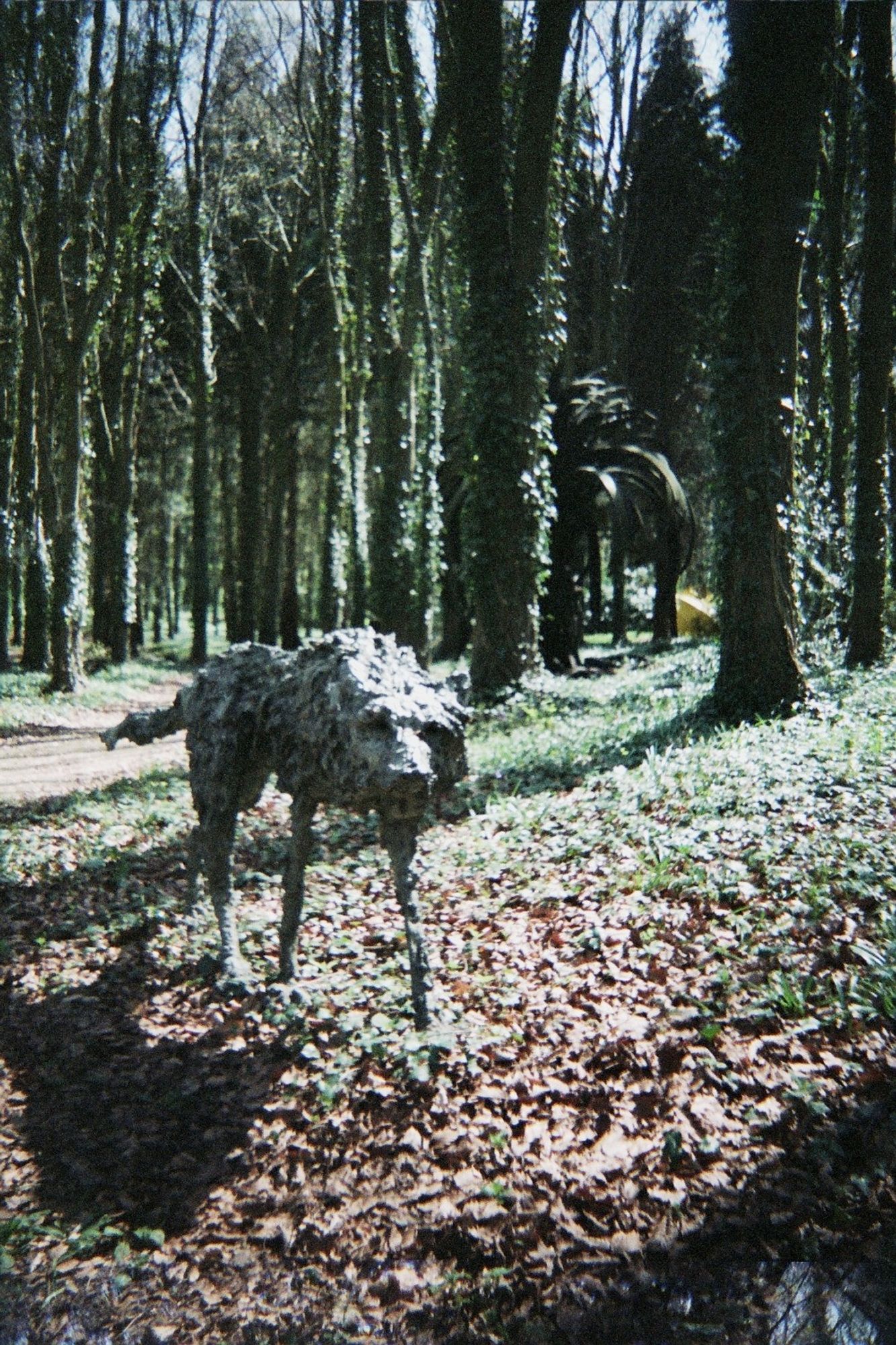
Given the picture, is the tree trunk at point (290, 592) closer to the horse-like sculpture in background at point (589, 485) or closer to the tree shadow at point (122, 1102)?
the horse-like sculpture in background at point (589, 485)

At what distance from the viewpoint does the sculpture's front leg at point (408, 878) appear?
4.48m

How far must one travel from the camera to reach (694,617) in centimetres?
2225

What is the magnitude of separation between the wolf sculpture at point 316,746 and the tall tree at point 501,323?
21.7 ft

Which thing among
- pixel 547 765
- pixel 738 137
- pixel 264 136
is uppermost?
pixel 264 136

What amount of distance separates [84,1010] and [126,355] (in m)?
17.8

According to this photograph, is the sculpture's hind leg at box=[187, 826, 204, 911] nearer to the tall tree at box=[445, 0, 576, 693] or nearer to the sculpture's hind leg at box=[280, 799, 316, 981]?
the sculpture's hind leg at box=[280, 799, 316, 981]

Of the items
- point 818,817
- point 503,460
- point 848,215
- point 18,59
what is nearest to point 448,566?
point 503,460

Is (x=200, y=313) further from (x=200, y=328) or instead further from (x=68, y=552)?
(x=68, y=552)

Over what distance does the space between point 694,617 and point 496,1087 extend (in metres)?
19.1

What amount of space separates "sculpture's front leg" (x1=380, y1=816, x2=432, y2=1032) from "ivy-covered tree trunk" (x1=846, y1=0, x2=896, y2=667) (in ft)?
28.7

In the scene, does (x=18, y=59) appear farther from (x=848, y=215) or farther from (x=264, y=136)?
(x=848, y=215)

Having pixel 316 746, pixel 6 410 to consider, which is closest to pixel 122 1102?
pixel 316 746

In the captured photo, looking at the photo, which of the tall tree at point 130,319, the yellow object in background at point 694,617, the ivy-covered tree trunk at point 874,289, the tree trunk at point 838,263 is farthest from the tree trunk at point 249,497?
the ivy-covered tree trunk at point 874,289

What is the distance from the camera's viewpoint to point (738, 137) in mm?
9031
